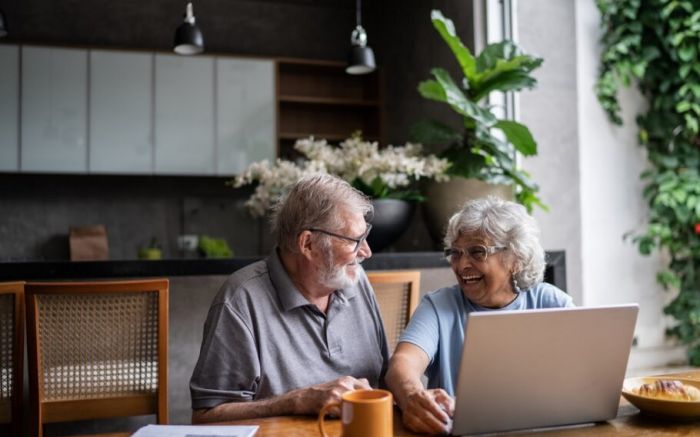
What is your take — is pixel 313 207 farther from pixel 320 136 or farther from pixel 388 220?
pixel 320 136

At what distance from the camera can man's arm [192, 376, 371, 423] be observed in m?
1.33

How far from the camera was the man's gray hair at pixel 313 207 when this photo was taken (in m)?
1.62

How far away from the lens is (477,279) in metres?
1.73

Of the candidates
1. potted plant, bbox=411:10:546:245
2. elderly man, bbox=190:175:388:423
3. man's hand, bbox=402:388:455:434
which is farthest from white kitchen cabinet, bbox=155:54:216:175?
man's hand, bbox=402:388:455:434

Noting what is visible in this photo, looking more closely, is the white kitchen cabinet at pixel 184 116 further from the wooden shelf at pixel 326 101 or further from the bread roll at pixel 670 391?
the bread roll at pixel 670 391

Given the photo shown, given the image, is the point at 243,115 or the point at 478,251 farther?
the point at 243,115

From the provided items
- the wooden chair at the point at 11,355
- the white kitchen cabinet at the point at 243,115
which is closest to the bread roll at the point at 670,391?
the wooden chair at the point at 11,355

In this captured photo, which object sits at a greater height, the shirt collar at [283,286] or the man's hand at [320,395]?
the shirt collar at [283,286]

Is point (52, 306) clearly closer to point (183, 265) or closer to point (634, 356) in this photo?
point (183, 265)

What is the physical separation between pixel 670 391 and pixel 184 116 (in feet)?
14.1

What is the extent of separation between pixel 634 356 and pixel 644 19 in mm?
1970

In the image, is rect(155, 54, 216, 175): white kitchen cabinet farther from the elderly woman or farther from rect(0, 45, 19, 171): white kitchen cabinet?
the elderly woman

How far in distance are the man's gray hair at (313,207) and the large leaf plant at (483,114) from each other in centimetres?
153

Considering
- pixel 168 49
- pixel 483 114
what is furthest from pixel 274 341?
pixel 168 49
